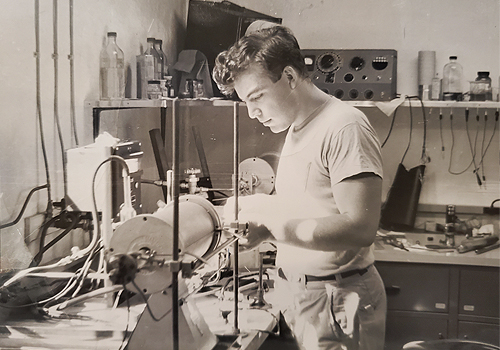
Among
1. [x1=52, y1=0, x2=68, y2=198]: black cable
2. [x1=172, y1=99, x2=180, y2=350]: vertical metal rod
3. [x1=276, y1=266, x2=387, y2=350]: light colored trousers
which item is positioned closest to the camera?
[x1=172, y1=99, x2=180, y2=350]: vertical metal rod

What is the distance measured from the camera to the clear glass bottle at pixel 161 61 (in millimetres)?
1249

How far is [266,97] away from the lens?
1212 millimetres

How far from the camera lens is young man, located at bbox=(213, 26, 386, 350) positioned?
1177 mm

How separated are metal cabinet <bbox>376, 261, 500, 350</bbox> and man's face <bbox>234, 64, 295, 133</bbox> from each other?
1.51 ft

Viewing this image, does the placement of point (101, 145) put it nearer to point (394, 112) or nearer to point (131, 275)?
point (131, 275)

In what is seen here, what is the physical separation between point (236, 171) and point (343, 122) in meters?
0.30

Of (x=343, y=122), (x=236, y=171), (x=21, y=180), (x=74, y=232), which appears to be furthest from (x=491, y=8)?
(x=21, y=180)

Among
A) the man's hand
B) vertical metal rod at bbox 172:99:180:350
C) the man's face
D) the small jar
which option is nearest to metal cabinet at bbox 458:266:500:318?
the man's hand

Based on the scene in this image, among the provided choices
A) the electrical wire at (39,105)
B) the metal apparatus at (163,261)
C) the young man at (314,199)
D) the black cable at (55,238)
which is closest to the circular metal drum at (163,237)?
the metal apparatus at (163,261)

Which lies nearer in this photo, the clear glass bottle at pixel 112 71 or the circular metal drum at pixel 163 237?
the circular metal drum at pixel 163 237

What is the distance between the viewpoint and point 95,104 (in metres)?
1.31

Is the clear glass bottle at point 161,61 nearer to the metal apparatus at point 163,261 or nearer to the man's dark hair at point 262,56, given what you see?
the man's dark hair at point 262,56

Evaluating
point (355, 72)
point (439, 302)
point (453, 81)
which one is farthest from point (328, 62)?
point (439, 302)

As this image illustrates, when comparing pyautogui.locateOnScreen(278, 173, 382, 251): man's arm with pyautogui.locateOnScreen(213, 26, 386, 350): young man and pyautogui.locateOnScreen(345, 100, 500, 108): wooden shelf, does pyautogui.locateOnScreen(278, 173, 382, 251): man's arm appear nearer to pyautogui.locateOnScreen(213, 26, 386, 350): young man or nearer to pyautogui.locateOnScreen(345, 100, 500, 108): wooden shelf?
pyautogui.locateOnScreen(213, 26, 386, 350): young man
